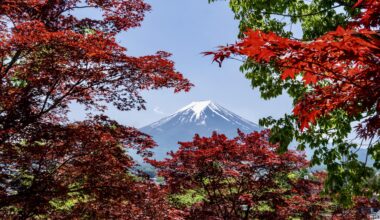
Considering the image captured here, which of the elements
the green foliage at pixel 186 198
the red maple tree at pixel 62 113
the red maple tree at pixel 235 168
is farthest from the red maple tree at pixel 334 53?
the green foliage at pixel 186 198

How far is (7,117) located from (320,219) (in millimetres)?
13130

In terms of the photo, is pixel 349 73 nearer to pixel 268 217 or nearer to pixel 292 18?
pixel 292 18

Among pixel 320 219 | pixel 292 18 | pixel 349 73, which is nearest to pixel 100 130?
pixel 292 18

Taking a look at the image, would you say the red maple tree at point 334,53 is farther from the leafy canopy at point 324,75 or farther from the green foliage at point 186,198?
the green foliage at point 186,198

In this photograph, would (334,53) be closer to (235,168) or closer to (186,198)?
(235,168)

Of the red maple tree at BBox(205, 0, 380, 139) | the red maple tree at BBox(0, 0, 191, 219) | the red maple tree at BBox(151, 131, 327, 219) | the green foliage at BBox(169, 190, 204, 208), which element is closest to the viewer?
the red maple tree at BBox(205, 0, 380, 139)

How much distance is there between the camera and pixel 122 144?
842 centimetres

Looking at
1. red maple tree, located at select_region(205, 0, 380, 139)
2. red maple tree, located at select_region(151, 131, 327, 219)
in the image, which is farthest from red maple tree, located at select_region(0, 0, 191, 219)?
red maple tree, located at select_region(205, 0, 380, 139)

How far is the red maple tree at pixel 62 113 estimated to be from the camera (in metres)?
6.51

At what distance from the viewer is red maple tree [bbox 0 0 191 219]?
256 inches

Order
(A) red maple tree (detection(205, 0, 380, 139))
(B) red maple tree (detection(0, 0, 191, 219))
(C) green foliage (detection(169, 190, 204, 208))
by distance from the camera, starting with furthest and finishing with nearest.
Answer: (C) green foliage (detection(169, 190, 204, 208)), (B) red maple tree (detection(0, 0, 191, 219)), (A) red maple tree (detection(205, 0, 380, 139))

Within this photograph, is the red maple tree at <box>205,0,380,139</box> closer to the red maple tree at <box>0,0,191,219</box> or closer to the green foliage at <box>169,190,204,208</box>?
the red maple tree at <box>0,0,191,219</box>

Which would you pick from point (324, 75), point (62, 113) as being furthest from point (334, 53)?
point (62, 113)

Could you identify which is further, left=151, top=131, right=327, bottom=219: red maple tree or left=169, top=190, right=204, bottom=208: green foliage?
left=169, top=190, right=204, bottom=208: green foliage
